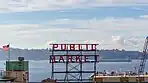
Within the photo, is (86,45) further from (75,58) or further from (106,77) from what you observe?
(106,77)

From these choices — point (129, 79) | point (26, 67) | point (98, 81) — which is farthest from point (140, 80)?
point (26, 67)

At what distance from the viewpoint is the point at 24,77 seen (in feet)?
266

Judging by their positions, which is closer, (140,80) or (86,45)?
(86,45)

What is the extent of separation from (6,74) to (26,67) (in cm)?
369

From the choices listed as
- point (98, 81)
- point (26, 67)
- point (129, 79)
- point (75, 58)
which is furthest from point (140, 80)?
point (26, 67)

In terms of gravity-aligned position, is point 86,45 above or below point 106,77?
above

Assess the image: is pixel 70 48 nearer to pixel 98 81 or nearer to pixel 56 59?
pixel 56 59

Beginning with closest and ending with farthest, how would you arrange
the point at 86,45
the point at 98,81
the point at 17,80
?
the point at 17,80 → the point at 86,45 → the point at 98,81

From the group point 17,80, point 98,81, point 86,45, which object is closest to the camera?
point 17,80

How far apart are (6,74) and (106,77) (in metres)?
33.5

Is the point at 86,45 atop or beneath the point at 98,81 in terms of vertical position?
atop

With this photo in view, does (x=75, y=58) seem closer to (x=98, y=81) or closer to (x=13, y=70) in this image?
(x=98, y=81)

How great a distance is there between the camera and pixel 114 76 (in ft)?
362

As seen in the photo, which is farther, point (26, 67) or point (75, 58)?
point (75, 58)
